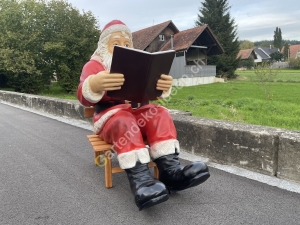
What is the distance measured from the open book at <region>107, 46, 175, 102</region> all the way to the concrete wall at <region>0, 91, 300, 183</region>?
0.90 m

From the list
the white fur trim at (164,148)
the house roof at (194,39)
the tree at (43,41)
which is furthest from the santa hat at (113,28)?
the house roof at (194,39)

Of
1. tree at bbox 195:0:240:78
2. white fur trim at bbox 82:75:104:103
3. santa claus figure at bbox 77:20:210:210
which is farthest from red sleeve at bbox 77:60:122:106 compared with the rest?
tree at bbox 195:0:240:78

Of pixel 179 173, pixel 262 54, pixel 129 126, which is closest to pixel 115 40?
pixel 129 126

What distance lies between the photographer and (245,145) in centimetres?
270

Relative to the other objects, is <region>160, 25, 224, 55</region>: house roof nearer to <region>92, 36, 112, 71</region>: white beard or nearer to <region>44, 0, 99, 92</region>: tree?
<region>44, 0, 99, 92</region>: tree

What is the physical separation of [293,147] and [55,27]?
17.5 meters

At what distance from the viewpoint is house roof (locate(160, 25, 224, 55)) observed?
62.6 ft

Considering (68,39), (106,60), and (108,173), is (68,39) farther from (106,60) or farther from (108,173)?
(108,173)

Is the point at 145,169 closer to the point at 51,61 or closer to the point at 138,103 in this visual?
the point at 138,103

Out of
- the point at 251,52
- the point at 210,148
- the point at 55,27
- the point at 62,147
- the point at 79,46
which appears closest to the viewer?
the point at 210,148

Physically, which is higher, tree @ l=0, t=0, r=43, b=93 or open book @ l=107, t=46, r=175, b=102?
tree @ l=0, t=0, r=43, b=93

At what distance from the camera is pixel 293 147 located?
235 centimetres

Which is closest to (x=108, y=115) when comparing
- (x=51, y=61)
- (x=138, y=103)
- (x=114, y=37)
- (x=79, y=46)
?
(x=138, y=103)

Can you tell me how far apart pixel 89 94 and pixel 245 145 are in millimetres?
1593
